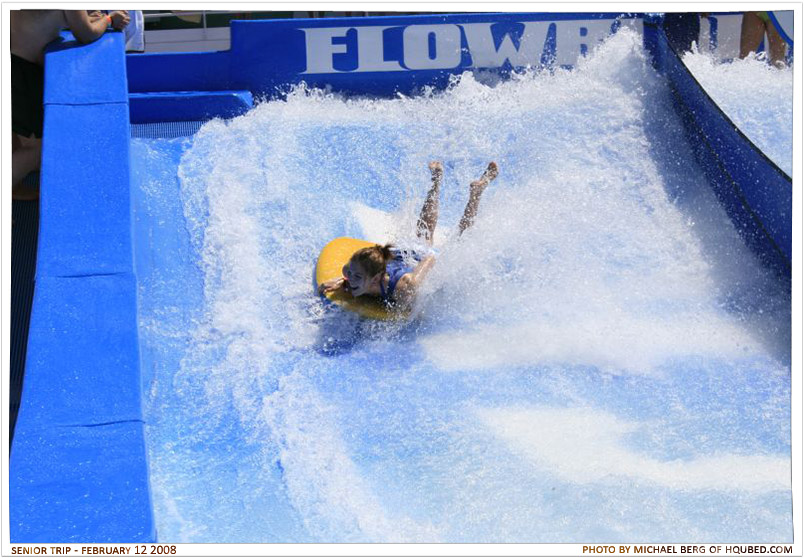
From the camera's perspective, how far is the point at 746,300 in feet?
15.0

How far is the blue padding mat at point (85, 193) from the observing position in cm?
369

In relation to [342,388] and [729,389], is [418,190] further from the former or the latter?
[729,389]

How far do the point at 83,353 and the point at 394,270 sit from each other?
4.98 feet

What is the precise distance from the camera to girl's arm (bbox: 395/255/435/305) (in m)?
4.27

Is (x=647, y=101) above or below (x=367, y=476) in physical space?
above

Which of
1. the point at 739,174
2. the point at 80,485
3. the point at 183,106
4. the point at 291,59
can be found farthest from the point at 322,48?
the point at 80,485

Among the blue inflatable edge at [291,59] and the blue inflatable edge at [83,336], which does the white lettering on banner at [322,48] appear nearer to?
the blue inflatable edge at [291,59]

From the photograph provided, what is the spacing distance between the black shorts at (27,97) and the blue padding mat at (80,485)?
213cm

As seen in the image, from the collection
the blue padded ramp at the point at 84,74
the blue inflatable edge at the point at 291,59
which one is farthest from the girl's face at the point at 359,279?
Answer: the blue inflatable edge at the point at 291,59

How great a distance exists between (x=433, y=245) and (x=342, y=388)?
1120 millimetres
